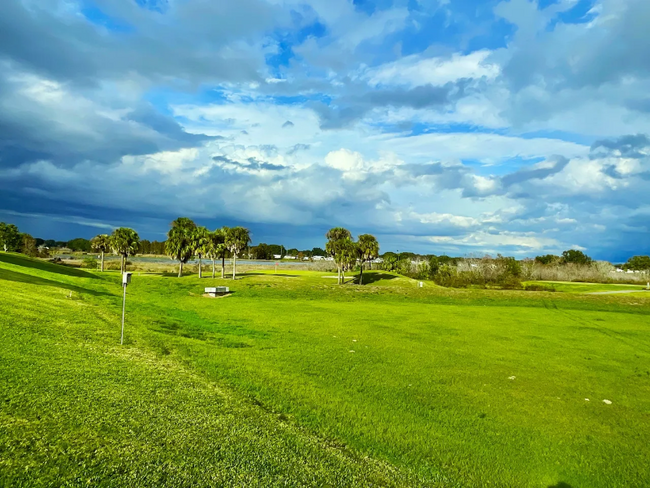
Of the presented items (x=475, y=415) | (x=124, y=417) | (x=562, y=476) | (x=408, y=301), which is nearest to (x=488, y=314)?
(x=408, y=301)

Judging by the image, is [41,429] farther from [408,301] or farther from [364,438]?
[408,301]

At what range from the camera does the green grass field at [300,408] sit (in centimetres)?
485

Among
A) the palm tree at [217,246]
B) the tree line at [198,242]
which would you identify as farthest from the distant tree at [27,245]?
the palm tree at [217,246]

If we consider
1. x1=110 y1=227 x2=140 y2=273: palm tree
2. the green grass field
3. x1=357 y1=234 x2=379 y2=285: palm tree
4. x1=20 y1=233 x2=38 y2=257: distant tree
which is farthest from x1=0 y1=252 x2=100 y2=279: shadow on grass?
x1=20 y1=233 x2=38 y2=257: distant tree

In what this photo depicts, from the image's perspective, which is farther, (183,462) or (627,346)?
(627,346)

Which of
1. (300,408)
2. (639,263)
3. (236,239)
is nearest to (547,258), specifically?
(639,263)

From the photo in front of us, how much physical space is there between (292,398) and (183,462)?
12.3 feet

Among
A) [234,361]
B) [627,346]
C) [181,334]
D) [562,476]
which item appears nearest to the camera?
[562,476]

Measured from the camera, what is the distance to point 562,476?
20.2 ft

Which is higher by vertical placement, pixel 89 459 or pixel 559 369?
pixel 89 459

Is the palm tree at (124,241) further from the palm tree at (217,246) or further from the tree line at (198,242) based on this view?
the palm tree at (217,246)

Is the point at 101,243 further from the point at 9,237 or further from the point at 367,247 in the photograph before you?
the point at 367,247

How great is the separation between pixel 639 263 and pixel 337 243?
100m

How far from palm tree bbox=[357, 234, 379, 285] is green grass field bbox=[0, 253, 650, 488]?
49.3 metres
